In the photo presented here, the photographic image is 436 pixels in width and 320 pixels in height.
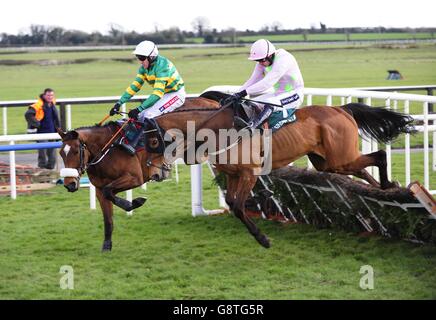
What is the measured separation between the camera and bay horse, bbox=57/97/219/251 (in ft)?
24.3

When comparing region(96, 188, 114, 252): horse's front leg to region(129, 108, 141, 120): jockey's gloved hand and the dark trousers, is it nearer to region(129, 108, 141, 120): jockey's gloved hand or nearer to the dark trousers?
region(129, 108, 141, 120): jockey's gloved hand

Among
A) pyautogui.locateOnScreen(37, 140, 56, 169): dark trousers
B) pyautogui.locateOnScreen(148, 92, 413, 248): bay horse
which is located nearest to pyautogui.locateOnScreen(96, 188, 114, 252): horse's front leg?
pyautogui.locateOnScreen(148, 92, 413, 248): bay horse

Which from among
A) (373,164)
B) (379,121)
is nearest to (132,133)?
(373,164)

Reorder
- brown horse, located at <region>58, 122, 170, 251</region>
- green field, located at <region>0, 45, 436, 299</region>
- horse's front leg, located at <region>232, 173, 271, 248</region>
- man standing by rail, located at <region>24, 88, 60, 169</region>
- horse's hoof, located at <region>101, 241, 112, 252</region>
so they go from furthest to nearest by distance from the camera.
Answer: man standing by rail, located at <region>24, 88, 60, 169</region>
horse's hoof, located at <region>101, 241, 112, 252</region>
brown horse, located at <region>58, 122, 170, 251</region>
horse's front leg, located at <region>232, 173, 271, 248</region>
green field, located at <region>0, 45, 436, 299</region>

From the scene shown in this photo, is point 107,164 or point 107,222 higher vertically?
point 107,164

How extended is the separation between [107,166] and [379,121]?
7.92 feet

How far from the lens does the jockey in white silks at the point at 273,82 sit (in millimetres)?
7461

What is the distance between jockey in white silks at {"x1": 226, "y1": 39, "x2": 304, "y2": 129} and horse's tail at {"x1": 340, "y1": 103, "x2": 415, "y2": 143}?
0.54 metres

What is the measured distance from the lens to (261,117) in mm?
7457

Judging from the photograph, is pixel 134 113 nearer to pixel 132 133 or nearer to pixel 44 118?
pixel 132 133

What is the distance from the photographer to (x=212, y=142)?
7.49 m

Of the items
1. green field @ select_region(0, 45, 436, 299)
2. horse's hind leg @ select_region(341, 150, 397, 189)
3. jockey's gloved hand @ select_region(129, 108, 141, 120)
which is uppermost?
jockey's gloved hand @ select_region(129, 108, 141, 120)

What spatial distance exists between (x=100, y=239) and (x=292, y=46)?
179 feet
